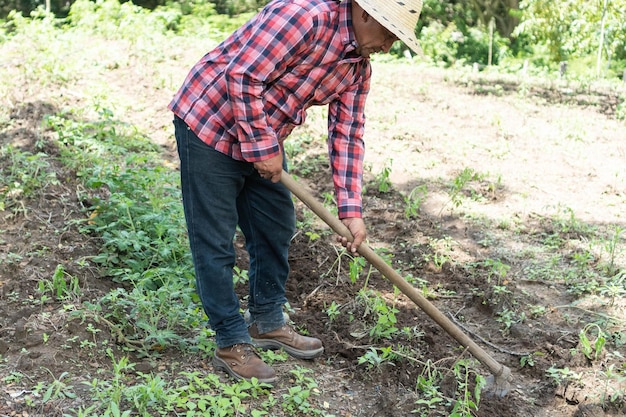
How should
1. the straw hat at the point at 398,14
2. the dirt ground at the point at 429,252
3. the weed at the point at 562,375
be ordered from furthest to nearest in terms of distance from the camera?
the weed at the point at 562,375, the dirt ground at the point at 429,252, the straw hat at the point at 398,14

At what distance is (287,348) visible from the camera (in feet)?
11.8

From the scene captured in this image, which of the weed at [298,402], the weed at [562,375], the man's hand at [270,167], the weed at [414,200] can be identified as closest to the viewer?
the man's hand at [270,167]

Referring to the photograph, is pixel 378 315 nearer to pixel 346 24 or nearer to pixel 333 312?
pixel 333 312

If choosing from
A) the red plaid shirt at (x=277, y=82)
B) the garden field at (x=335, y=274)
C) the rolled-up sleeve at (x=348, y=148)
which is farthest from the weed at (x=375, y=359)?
the red plaid shirt at (x=277, y=82)

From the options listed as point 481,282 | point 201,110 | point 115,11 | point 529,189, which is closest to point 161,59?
point 115,11

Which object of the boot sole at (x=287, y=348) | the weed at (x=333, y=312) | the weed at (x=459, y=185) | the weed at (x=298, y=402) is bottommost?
the weed at (x=459, y=185)

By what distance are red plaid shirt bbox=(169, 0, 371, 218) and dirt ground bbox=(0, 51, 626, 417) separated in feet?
3.57

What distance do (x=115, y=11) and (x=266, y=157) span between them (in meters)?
10.1

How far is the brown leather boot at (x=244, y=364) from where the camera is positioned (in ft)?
10.6

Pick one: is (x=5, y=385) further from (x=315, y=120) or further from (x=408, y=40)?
(x=315, y=120)

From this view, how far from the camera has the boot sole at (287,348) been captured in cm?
358

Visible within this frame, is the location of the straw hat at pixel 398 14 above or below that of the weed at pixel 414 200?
above

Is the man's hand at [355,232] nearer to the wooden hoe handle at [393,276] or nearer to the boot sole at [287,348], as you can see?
the wooden hoe handle at [393,276]

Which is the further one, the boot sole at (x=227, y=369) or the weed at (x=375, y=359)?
the weed at (x=375, y=359)
